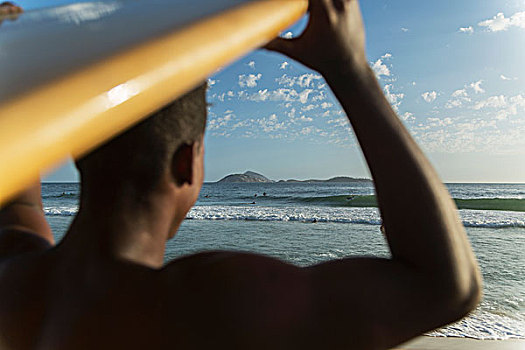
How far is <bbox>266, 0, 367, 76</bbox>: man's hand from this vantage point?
0.76 meters

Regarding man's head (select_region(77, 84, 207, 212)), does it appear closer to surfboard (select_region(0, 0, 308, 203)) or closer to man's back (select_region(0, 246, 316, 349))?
man's back (select_region(0, 246, 316, 349))

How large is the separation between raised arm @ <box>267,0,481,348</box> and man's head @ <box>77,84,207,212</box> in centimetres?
30

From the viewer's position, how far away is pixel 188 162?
0.88 meters

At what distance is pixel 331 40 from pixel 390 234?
35cm

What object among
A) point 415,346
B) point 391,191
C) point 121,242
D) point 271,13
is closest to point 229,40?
point 271,13

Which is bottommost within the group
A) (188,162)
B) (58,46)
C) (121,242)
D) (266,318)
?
(266,318)

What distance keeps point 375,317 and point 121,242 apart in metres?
0.48

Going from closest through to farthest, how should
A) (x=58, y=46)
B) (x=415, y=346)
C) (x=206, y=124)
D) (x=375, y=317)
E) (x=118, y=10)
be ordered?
(x=58, y=46) → (x=118, y=10) → (x=375, y=317) → (x=206, y=124) → (x=415, y=346)

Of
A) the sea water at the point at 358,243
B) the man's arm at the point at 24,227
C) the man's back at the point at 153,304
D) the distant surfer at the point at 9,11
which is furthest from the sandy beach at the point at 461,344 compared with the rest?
the distant surfer at the point at 9,11

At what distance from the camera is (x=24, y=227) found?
1.17 m

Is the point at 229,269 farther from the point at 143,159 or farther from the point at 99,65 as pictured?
the point at 99,65

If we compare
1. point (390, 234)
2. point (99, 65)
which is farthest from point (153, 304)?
point (99, 65)

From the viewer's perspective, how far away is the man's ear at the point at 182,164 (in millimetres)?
867

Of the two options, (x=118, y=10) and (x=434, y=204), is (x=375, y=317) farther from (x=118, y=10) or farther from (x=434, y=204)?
(x=118, y=10)
